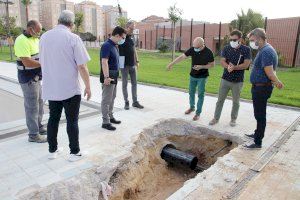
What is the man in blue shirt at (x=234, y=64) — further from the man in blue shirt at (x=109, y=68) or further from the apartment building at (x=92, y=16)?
the apartment building at (x=92, y=16)

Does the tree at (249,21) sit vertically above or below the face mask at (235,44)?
above

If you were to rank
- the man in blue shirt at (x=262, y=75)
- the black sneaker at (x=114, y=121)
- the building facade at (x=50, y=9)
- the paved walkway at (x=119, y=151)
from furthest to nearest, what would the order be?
the building facade at (x=50, y=9)
the black sneaker at (x=114, y=121)
the man in blue shirt at (x=262, y=75)
the paved walkway at (x=119, y=151)

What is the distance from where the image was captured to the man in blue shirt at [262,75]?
4172mm

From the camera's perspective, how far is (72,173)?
3.58 metres

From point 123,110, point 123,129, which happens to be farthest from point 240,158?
point 123,110

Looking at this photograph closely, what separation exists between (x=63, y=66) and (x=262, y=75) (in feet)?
9.91

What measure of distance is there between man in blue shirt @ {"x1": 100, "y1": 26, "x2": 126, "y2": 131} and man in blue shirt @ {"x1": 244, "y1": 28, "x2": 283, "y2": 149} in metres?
2.41

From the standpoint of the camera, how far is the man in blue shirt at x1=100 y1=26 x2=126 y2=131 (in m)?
5.06

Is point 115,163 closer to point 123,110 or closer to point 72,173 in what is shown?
point 72,173

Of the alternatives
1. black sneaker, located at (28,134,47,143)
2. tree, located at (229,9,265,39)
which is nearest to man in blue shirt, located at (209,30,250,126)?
black sneaker, located at (28,134,47,143)

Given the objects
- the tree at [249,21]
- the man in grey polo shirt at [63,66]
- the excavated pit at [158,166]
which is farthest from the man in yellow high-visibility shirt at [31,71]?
the tree at [249,21]

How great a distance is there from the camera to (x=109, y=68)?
5254 mm

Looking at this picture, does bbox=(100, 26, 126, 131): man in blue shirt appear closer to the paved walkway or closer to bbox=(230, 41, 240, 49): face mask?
the paved walkway

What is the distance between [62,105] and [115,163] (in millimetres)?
1122
